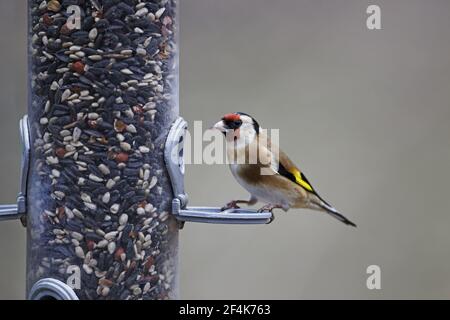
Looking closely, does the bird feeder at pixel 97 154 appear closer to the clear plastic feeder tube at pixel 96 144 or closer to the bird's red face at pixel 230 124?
the clear plastic feeder tube at pixel 96 144

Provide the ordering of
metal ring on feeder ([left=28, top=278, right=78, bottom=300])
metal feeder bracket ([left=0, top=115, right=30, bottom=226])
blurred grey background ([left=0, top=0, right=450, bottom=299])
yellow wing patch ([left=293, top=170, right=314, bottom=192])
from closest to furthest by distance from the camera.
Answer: metal ring on feeder ([left=28, top=278, right=78, bottom=300]) → metal feeder bracket ([left=0, top=115, right=30, bottom=226]) → yellow wing patch ([left=293, top=170, right=314, bottom=192]) → blurred grey background ([left=0, top=0, right=450, bottom=299])

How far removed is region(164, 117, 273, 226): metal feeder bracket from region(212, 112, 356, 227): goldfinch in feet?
0.29

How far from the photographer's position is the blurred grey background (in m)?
4.20

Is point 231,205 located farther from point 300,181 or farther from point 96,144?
point 96,144

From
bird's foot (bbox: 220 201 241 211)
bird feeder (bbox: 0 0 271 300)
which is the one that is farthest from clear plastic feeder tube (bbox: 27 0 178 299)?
bird's foot (bbox: 220 201 241 211)

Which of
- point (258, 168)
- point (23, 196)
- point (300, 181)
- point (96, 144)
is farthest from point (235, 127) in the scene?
point (23, 196)

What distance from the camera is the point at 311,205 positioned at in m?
2.50

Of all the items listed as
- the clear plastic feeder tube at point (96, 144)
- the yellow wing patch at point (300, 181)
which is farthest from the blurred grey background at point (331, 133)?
the clear plastic feeder tube at point (96, 144)

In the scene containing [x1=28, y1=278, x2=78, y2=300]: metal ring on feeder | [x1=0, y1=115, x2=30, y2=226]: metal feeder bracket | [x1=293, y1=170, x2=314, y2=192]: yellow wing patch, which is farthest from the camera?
[x1=293, y1=170, x2=314, y2=192]: yellow wing patch

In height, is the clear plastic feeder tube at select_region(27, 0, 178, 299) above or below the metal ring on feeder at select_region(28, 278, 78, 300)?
above

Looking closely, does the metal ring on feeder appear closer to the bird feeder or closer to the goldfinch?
the bird feeder

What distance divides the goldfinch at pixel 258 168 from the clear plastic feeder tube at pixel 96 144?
24 cm
